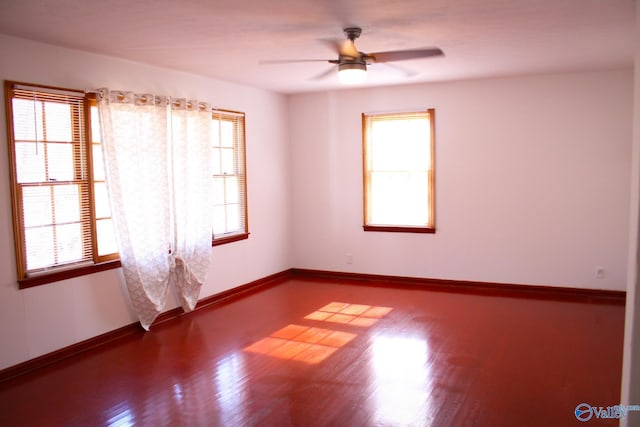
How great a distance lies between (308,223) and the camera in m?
7.61

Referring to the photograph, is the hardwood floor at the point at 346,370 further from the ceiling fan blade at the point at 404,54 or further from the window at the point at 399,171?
the ceiling fan blade at the point at 404,54

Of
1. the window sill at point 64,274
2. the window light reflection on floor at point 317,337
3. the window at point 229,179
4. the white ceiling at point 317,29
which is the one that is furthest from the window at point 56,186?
the window light reflection on floor at point 317,337

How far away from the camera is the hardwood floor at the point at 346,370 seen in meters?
3.35

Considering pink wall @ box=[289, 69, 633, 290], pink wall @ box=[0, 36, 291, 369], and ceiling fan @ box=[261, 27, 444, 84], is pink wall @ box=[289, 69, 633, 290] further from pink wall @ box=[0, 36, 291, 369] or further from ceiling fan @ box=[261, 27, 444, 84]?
ceiling fan @ box=[261, 27, 444, 84]

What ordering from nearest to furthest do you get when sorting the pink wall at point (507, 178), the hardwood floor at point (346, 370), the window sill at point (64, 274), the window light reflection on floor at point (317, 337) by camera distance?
the hardwood floor at point (346, 370)
the window sill at point (64, 274)
the window light reflection on floor at point (317, 337)
the pink wall at point (507, 178)

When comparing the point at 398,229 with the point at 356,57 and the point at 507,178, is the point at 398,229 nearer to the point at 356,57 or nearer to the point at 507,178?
the point at 507,178

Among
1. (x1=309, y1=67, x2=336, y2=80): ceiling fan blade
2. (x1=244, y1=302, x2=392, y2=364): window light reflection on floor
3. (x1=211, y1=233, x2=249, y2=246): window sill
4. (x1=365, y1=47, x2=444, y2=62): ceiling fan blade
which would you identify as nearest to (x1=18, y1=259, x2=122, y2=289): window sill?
(x1=211, y1=233, x2=249, y2=246): window sill

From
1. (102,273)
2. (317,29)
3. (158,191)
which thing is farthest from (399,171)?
(102,273)

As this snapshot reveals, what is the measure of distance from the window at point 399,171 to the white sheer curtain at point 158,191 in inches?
92.9

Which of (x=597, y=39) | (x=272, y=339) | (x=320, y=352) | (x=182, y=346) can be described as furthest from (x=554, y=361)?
(x=182, y=346)

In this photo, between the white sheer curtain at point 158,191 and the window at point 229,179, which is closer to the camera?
the white sheer curtain at point 158,191

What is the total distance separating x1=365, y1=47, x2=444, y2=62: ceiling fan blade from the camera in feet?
12.7

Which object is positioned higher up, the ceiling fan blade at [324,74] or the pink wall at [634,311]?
the ceiling fan blade at [324,74]

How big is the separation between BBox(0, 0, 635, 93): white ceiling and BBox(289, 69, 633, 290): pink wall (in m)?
0.79
